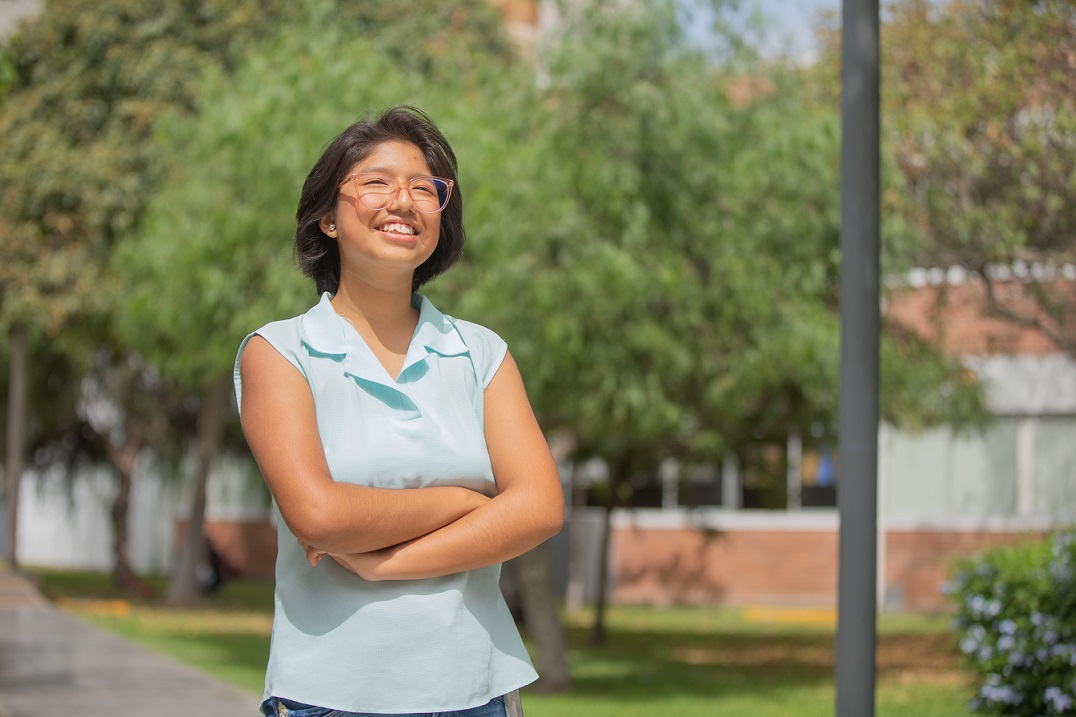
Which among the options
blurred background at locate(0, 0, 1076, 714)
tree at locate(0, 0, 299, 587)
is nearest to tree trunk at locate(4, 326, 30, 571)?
tree at locate(0, 0, 299, 587)

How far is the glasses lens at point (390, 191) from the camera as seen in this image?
7.90 ft

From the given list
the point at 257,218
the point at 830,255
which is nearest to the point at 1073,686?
the point at 830,255

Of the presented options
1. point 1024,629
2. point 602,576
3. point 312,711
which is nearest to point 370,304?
point 312,711

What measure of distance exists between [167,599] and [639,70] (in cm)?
1361

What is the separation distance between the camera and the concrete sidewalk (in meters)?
9.13

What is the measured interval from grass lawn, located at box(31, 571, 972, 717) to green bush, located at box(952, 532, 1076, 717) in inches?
22.8

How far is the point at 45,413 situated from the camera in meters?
24.2

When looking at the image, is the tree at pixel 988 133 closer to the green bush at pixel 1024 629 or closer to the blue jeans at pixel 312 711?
the green bush at pixel 1024 629

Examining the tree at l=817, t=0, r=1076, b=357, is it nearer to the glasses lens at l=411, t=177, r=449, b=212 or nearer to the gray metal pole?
the gray metal pole

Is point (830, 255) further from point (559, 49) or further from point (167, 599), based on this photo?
point (167, 599)

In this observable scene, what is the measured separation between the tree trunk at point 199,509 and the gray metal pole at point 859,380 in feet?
54.1

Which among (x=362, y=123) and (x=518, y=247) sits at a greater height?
(x=518, y=247)

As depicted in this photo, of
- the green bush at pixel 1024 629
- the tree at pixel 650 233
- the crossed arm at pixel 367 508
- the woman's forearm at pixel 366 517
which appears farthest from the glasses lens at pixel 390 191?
the tree at pixel 650 233

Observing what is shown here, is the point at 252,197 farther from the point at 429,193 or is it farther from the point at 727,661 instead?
the point at 429,193
